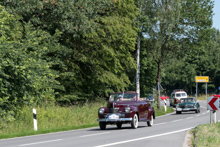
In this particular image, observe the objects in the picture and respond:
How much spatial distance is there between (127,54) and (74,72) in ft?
17.4

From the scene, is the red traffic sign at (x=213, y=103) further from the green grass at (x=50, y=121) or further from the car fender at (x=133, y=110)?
the green grass at (x=50, y=121)

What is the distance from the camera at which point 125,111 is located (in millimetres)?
19938

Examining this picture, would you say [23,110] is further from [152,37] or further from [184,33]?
[184,33]

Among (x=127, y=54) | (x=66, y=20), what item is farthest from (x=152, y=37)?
(x=66, y=20)

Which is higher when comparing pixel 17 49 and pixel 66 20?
pixel 66 20

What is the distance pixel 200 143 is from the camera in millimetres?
12133

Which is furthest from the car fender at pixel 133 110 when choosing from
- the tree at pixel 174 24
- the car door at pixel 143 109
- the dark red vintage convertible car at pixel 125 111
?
the tree at pixel 174 24

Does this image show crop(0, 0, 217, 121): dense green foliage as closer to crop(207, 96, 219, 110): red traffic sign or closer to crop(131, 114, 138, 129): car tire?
crop(131, 114, 138, 129): car tire

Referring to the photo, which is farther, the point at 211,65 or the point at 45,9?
the point at 211,65

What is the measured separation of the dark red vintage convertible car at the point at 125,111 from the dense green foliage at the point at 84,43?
411cm

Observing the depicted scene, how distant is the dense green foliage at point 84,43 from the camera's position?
22781 millimetres

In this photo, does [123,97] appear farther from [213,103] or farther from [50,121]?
[50,121]

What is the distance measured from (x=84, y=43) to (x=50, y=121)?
13.9m

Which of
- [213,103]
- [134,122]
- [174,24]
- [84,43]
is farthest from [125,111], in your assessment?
[174,24]
